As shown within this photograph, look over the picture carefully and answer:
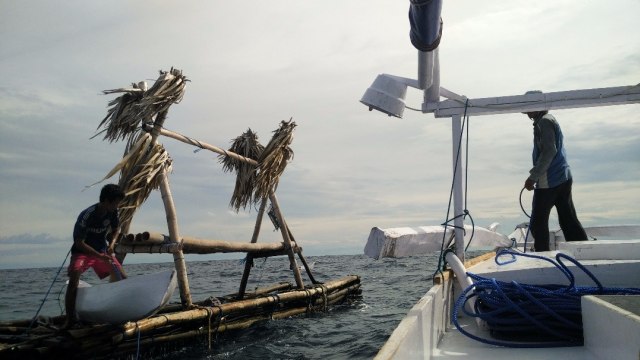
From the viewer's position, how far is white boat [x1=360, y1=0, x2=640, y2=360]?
8.43ft

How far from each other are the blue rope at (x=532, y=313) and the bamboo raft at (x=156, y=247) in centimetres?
473

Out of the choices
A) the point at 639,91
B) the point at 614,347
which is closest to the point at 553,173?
the point at 639,91

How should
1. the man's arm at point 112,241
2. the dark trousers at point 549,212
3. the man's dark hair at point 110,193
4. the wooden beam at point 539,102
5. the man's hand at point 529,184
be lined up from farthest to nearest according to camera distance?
1. the man's arm at point 112,241
2. the man's dark hair at point 110,193
3. the dark trousers at point 549,212
4. the man's hand at point 529,184
5. the wooden beam at point 539,102

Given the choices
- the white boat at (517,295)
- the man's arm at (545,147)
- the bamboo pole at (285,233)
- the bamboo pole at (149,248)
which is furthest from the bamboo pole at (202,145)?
the man's arm at (545,147)

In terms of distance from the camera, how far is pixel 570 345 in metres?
3.19

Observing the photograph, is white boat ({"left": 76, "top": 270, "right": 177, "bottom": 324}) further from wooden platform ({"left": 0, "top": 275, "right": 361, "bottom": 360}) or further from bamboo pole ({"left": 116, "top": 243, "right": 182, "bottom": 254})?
bamboo pole ({"left": 116, "top": 243, "right": 182, "bottom": 254})

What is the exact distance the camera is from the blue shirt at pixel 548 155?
5.73 m

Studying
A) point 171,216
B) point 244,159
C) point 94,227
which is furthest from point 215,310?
point 244,159

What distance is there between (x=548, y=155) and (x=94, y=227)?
20.7 ft

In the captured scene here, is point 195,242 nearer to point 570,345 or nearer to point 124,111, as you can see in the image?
point 124,111

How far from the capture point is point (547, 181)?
6012mm

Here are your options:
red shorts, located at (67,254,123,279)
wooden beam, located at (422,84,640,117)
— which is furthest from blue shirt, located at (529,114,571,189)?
red shorts, located at (67,254,123,279)

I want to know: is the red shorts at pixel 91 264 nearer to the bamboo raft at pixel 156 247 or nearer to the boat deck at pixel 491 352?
the bamboo raft at pixel 156 247

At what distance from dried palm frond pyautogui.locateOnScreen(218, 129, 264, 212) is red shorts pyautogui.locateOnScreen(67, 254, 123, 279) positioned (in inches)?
161
